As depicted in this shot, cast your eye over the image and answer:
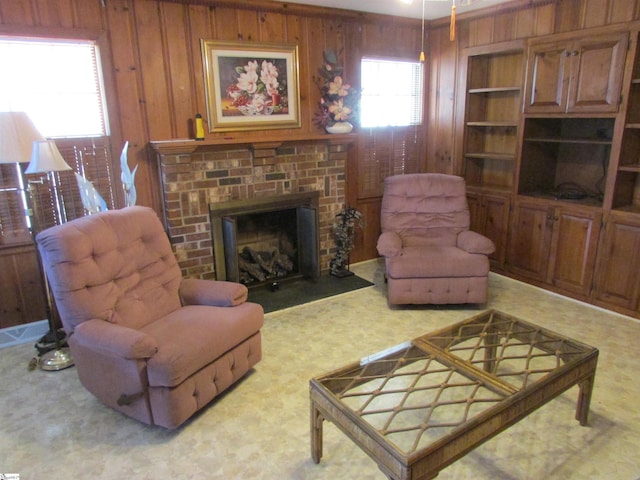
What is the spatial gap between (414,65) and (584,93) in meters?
1.85

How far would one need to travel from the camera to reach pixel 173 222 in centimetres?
357

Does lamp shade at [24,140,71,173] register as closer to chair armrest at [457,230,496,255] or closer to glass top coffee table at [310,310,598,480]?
glass top coffee table at [310,310,598,480]

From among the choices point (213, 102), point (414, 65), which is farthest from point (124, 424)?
point (414, 65)

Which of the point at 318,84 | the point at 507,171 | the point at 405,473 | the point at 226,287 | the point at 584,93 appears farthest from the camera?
the point at 507,171

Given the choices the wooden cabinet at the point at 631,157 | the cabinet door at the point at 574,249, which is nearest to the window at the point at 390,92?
the cabinet door at the point at 574,249

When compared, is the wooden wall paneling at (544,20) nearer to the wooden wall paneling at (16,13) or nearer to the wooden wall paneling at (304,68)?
the wooden wall paneling at (304,68)

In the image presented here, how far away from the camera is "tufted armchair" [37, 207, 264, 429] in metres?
2.17

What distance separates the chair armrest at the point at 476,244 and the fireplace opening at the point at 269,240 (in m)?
1.28

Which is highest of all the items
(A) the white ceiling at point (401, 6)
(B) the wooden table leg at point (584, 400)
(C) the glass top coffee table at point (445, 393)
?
(A) the white ceiling at point (401, 6)

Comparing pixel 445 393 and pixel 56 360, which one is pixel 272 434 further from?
pixel 56 360

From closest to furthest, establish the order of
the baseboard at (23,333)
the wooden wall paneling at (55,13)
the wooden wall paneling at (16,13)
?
the wooden wall paneling at (16,13) < the wooden wall paneling at (55,13) < the baseboard at (23,333)

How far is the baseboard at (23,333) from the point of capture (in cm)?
319

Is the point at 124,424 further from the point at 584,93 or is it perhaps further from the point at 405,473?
the point at 584,93

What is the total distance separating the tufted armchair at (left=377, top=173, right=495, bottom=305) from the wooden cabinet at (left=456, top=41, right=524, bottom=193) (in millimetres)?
617
